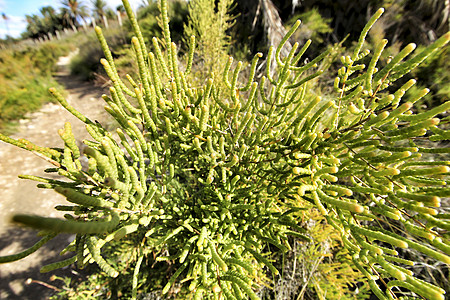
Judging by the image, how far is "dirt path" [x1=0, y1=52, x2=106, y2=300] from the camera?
7.70 ft

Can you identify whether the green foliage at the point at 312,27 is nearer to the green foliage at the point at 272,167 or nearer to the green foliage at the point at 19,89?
the green foliage at the point at 272,167

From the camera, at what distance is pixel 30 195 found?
346 centimetres

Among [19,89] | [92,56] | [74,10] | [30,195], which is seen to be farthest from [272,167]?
[74,10]

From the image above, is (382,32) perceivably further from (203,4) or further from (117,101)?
(117,101)

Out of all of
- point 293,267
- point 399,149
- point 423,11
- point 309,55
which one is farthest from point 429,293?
point 423,11

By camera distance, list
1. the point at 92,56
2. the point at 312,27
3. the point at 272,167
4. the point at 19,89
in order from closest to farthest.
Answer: the point at 272,167 < the point at 312,27 < the point at 19,89 < the point at 92,56

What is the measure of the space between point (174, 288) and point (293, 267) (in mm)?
1065

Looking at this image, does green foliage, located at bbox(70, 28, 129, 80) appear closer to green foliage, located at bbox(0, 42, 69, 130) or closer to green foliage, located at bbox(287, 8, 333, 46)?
green foliage, located at bbox(0, 42, 69, 130)

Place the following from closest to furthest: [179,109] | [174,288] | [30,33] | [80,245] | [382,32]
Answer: [80,245]
[179,109]
[174,288]
[382,32]
[30,33]

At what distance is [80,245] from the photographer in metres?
0.59

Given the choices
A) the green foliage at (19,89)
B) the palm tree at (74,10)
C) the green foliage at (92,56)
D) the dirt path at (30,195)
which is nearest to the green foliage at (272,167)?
the dirt path at (30,195)

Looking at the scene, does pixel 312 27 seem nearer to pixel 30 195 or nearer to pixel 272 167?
pixel 272 167

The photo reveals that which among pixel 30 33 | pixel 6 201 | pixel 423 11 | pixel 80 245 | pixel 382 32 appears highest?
pixel 423 11

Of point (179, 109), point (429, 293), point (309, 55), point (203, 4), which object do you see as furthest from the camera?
point (309, 55)
